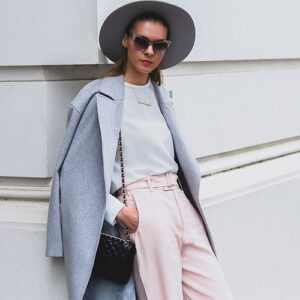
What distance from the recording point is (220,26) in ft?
17.6

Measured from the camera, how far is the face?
12.6 ft

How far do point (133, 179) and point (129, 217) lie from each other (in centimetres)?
18

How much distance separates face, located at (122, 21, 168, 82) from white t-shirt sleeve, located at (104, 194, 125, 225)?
1.86 ft

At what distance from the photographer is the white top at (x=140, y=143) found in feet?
12.6

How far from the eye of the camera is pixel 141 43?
12.5 feet

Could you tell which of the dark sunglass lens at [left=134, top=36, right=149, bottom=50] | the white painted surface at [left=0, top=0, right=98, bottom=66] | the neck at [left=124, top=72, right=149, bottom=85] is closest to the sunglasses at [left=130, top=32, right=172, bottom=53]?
the dark sunglass lens at [left=134, top=36, right=149, bottom=50]

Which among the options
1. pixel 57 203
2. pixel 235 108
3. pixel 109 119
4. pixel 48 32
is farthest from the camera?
pixel 235 108

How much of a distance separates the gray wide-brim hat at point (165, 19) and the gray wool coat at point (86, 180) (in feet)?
0.60

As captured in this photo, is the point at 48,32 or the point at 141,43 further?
the point at 48,32

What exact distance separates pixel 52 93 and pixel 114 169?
1.90ft

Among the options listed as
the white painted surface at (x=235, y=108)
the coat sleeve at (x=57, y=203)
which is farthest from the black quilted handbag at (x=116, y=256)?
the white painted surface at (x=235, y=108)

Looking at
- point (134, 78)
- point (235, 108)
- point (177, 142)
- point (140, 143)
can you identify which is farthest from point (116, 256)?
point (235, 108)

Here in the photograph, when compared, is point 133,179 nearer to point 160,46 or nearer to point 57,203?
point 57,203

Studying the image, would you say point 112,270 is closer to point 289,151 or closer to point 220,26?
point 220,26
